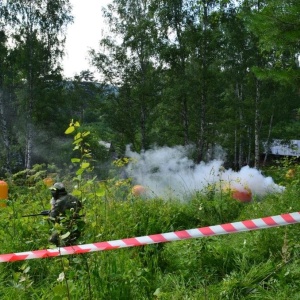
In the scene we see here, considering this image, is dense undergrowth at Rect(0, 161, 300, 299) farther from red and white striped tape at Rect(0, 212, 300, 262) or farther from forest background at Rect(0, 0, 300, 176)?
forest background at Rect(0, 0, 300, 176)

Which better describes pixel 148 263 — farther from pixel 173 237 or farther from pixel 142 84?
pixel 142 84

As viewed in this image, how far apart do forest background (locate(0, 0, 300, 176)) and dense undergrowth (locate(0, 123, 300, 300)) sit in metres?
12.5

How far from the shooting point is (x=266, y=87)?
18.4m

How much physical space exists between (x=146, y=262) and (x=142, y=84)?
15.2 metres

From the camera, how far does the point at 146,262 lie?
11.7 feet

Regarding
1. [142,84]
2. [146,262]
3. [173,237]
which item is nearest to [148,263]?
[146,262]


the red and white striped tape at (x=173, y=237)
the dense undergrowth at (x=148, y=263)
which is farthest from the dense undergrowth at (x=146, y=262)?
the red and white striped tape at (x=173, y=237)

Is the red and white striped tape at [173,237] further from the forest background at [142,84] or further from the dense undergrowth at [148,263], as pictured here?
the forest background at [142,84]

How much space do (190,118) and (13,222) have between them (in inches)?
655

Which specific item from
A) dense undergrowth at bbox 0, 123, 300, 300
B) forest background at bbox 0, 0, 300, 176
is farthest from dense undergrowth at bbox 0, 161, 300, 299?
forest background at bbox 0, 0, 300, 176

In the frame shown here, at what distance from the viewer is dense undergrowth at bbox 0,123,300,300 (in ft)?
8.99

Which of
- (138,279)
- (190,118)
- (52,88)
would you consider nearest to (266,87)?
(190,118)

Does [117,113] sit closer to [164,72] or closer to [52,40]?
[164,72]

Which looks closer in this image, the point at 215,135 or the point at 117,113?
the point at 117,113
